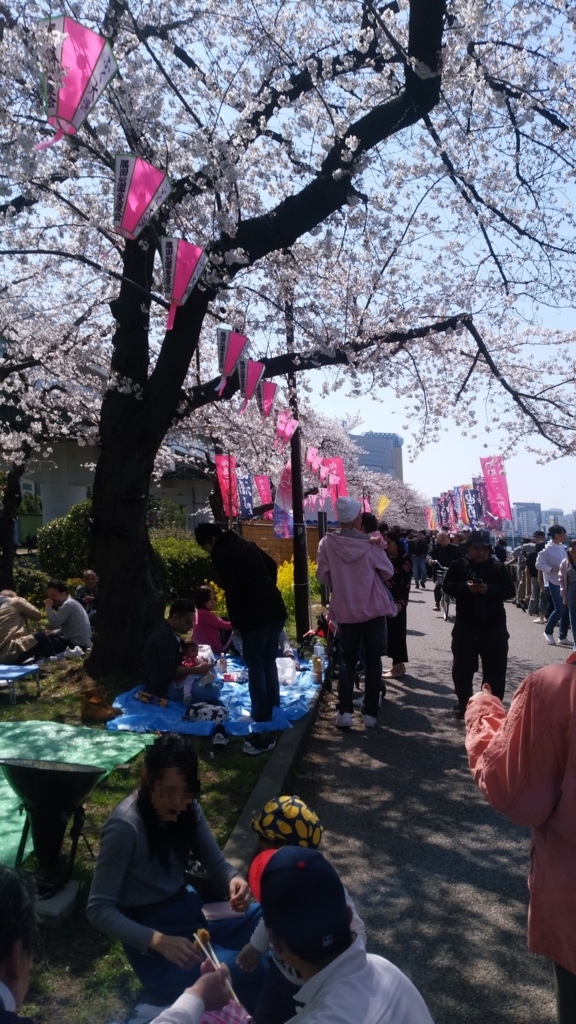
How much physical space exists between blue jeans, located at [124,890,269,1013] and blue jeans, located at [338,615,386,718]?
3905 millimetres

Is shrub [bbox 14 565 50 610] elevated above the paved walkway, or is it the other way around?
shrub [bbox 14 565 50 610]

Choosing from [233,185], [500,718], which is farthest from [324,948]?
[233,185]

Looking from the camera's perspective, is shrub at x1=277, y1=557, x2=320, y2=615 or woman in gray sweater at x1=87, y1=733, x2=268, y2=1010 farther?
shrub at x1=277, y1=557, x2=320, y2=615

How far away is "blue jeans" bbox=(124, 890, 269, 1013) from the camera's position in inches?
102

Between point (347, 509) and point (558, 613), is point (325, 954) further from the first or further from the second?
point (558, 613)

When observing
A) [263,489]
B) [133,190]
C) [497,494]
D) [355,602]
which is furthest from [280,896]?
[497,494]

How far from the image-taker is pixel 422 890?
157 inches

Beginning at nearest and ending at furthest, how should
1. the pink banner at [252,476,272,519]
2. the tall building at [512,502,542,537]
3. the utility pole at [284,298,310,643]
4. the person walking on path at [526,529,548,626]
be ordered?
the utility pole at [284,298,310,643] < the person walking on path at [526,529,548,626] < the pink banner at [252,476,272,519] < the tall building at [512,502,542,537]

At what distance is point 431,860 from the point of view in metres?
4.36

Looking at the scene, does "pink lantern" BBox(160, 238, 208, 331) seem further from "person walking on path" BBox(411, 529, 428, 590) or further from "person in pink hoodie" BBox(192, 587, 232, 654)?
"person walking on path" BBox(411, 529, 428, 590)

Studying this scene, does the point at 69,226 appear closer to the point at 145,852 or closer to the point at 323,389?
the point at 323,389

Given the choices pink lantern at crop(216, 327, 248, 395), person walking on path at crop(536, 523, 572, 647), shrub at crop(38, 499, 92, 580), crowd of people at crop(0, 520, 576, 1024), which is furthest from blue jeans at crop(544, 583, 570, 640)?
shrub at crop(38, 499, 92, 580)

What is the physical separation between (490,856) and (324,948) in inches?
120

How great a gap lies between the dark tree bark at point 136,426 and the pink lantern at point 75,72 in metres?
2.87
